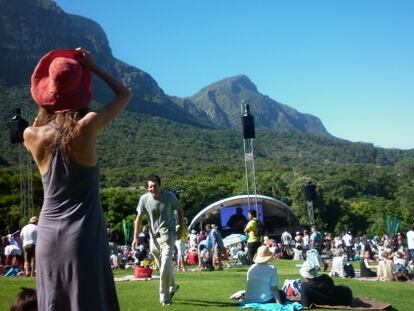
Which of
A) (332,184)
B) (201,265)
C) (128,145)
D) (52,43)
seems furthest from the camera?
(52,43)

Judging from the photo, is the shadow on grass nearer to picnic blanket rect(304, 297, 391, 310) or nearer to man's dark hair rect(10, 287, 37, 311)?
picnic blanket rect(304, 297, 391, 310)

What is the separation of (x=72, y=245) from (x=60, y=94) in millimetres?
746

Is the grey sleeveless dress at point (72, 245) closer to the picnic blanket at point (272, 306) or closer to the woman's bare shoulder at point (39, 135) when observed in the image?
the woman's bare shoulder at point (39, 135)

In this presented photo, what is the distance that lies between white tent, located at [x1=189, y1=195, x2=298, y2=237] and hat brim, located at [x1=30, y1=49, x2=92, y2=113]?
102 feet

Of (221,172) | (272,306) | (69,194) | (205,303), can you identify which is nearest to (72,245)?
(69,194)

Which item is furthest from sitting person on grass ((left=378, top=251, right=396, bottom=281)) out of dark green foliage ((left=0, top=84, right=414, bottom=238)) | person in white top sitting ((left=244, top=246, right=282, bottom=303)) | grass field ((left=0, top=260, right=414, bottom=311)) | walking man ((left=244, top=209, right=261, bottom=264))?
dark green foliage ((left=0, top=84, right=414, bottom=238))

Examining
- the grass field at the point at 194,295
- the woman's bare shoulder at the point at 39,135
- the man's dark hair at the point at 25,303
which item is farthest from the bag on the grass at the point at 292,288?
the woman's bare shoulder at the point at 39,135

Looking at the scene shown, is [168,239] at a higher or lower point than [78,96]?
lower

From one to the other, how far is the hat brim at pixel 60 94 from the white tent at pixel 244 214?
31.0m

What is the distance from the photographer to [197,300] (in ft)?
25.3

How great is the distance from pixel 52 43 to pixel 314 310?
533 feet

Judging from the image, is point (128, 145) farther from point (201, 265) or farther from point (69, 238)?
point (69, 238)

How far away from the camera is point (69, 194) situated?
2.76 meters

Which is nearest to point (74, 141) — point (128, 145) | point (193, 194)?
point (193, 194)
